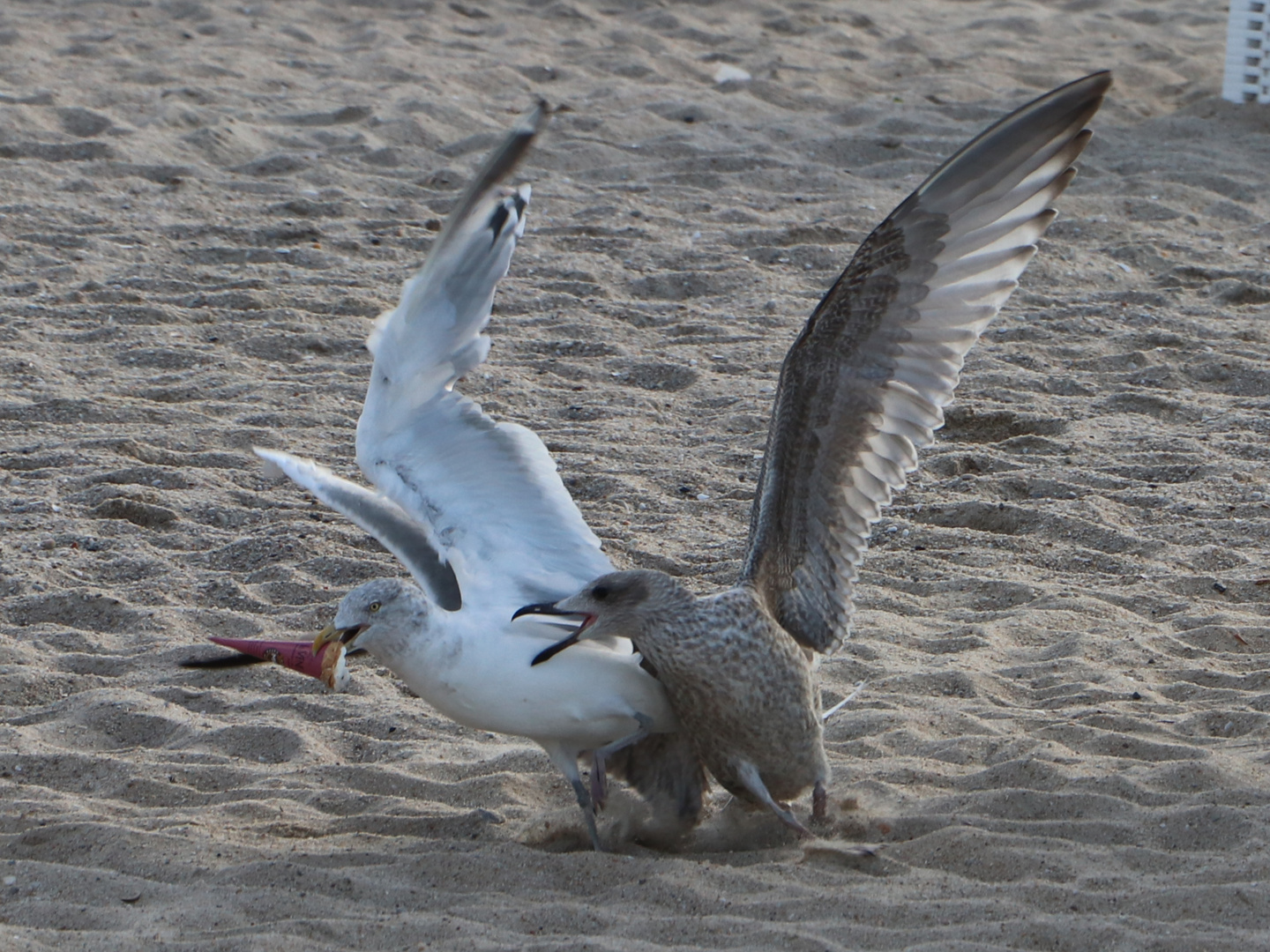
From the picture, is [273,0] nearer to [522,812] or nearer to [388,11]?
[388,11]

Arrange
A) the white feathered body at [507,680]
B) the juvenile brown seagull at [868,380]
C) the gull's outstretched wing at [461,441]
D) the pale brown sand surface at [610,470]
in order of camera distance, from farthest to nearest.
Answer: the gull's outstretched wing at [461,441] → the juvenile brown seagull at [868,380] → the white feathered body at [507,680] → the pale brown sand surface at [610,470]

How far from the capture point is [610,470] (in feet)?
17.0

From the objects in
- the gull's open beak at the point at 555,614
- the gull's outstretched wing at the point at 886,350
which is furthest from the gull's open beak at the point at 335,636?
the gull's outstretched wing at the point at 886,350

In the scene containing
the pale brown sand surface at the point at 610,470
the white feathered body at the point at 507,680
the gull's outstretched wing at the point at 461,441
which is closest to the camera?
the pale brown sand surface at the point at 610,470

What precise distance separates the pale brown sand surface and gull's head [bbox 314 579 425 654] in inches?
17.3

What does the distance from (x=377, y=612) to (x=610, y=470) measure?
204cm

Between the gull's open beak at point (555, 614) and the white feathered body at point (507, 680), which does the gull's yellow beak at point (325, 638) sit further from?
the gull's open beak at point (555, 614)

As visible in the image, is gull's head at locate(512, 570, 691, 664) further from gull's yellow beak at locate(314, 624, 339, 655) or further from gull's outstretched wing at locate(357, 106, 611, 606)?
gull's yellow beak at locate(314, 624, 339, 655)

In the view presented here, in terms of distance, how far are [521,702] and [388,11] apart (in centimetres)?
818

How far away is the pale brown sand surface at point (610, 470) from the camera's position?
3084 millimetres

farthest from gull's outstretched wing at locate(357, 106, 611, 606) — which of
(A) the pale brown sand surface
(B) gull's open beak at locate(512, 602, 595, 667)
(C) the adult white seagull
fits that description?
(A) the pale brown sand surface

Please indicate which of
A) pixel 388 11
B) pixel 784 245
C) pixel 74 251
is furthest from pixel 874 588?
pixel 388 11

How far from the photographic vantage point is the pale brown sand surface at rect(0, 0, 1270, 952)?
121 inches

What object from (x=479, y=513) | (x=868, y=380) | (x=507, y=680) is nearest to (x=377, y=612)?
(x=507, y=680)
